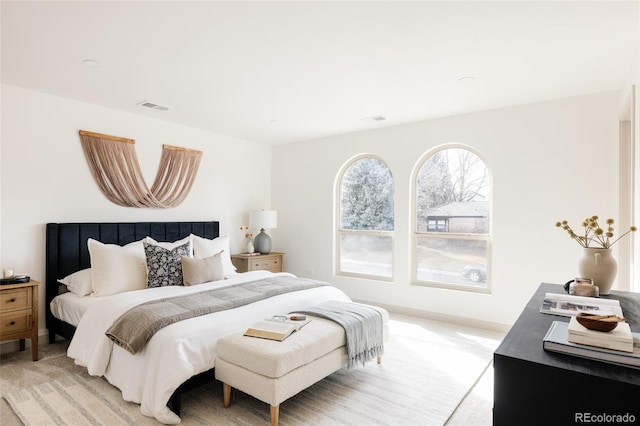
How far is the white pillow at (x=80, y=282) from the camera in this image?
3.45 meters

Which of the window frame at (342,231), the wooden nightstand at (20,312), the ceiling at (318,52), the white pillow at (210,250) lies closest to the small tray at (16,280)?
the wooden nightstand at (20,312)

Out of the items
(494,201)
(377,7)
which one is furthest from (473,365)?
(377,7)

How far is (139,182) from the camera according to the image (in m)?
4.41

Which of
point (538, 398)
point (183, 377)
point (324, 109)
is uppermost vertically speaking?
point (324, 109)

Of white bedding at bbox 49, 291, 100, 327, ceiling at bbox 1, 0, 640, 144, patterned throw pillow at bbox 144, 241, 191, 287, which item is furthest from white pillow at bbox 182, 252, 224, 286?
ceiling at bbox 1, 0, 640, 144

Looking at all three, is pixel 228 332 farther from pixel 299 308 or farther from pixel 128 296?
pixel 128 296

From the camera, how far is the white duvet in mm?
2312

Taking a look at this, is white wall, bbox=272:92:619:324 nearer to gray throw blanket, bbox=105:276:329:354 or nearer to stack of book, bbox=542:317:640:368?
gray throw blanket, bbox=105:276:329:354

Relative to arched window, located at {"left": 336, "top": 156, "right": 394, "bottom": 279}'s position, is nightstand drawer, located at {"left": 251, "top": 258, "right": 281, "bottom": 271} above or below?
below

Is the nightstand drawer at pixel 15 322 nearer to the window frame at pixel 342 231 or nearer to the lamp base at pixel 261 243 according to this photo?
the lamp base at pixel 261 243

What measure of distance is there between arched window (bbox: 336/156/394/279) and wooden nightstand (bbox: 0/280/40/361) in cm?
375

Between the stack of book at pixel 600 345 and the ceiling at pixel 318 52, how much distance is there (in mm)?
1883

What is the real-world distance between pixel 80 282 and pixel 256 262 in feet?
7.66

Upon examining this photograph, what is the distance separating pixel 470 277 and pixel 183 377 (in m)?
3.51
